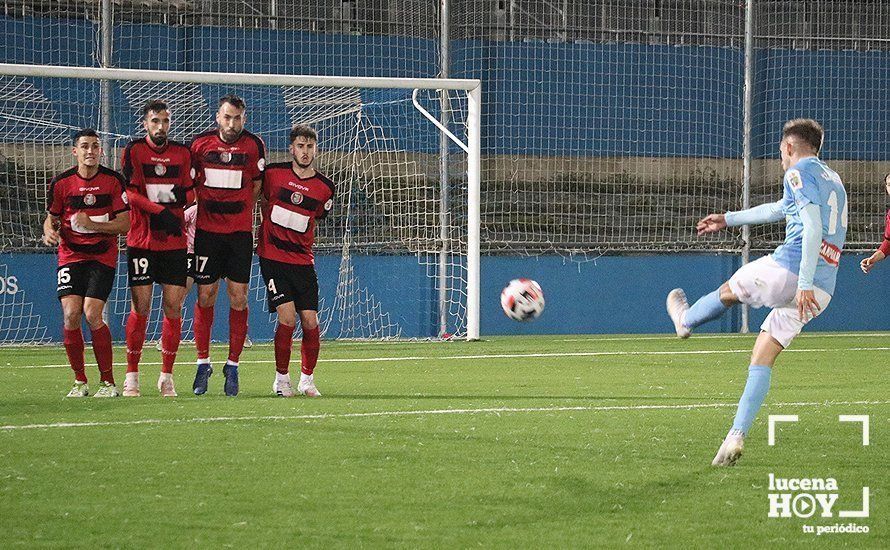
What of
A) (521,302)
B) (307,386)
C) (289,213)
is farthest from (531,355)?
(521,302)

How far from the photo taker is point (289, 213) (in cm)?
926

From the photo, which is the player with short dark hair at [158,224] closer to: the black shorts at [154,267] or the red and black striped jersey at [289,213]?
the black shorts at [154,267]

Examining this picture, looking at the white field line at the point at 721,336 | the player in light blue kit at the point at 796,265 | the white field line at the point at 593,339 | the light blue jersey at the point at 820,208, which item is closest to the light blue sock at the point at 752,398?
the player in light blue kit at the point at 796,265

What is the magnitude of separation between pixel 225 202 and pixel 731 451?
15.3 feet

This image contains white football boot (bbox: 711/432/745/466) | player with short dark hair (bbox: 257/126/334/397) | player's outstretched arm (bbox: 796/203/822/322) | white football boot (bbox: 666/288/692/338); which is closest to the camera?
white football boot (bbox: 711/432/745/466)

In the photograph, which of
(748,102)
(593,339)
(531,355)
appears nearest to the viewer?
(531,355)

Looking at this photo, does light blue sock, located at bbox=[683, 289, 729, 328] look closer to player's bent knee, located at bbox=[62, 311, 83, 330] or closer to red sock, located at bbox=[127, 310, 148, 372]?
red sock, located at bbox=[127, 310, 148, 372]

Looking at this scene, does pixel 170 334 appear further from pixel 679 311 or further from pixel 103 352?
pixel 679 311

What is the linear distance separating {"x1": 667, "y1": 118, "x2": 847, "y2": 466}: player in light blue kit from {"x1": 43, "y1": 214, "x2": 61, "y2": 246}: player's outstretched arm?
4682mm

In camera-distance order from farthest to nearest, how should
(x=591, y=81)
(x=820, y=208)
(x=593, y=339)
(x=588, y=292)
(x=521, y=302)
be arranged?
(x=591, y=81), (x=588, y=292), (x=593, y=339), (x=521, y=302), (x=820, y=208)

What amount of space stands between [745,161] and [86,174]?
39.2ft

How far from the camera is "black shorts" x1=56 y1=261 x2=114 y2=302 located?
9.03 m

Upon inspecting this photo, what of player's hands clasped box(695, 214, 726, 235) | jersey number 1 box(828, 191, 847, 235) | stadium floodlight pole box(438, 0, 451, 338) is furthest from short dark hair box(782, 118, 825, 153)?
stadium floodlight pole box(438, 0, 451, 338)

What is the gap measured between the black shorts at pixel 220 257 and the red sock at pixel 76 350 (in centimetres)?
93
